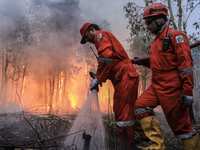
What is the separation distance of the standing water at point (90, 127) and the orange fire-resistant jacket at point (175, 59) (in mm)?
1001

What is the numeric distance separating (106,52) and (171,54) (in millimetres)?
862

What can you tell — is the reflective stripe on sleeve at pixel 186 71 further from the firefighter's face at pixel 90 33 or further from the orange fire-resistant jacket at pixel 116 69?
the firefighter's face at pixel 90 33

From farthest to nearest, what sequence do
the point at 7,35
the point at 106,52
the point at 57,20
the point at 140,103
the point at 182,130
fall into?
the point at 57,20
the point at 7,35
the point at 106,52
the point at 140,103
the point at 182,130

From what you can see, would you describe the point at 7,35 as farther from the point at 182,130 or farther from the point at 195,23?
the point at 182,130

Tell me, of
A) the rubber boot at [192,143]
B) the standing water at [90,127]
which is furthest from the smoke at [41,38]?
the rubber boot at [192,143]

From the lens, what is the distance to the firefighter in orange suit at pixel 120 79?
2375 millimetres

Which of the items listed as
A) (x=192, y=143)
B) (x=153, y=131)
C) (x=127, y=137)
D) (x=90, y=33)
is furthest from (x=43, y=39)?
(x=192, y=143)

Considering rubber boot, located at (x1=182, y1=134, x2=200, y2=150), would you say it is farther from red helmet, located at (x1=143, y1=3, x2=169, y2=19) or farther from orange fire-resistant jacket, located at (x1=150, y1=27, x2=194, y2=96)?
red helmet, located at (x1=143, y1=3, x2=169, y2=19)

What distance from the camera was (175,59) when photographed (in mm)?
2070

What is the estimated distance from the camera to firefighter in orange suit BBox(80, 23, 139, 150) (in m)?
2.38

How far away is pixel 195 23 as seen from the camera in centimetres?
442

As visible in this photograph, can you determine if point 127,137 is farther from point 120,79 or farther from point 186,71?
point 186,71

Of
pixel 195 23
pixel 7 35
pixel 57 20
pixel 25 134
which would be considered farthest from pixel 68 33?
pixel 25 134

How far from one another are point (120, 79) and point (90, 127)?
85 centimetres
